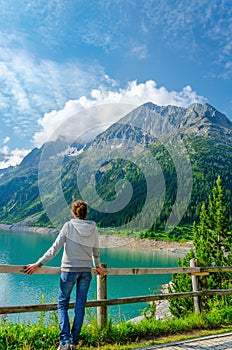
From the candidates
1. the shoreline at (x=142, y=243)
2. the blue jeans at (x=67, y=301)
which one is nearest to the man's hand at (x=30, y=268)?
the blue jeans at (x=67, y=301)

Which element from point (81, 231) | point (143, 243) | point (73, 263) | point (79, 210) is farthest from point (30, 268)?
point (143, 243)

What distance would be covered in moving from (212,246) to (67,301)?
45.8 ft

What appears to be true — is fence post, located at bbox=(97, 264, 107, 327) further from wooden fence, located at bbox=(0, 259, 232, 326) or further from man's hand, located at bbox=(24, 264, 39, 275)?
man's hand, located at bbox=(24, 264, 39, 275)

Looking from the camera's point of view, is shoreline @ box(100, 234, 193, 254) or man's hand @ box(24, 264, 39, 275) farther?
shoreline @ box(100, 234, 193, 254)

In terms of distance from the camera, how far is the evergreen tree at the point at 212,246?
1449 centimetres

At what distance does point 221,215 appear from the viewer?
18.1m

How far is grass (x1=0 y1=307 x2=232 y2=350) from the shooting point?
15.8ft

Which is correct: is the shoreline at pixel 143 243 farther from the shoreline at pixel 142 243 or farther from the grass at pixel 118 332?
the grass at pixel 118 332

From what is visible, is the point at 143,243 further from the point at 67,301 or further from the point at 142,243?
the point at 67,301

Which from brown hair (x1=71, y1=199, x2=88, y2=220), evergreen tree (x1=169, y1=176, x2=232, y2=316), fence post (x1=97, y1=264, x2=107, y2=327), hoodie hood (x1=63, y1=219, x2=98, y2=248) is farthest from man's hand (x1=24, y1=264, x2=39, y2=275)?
evergreen tree (x1=169, y1=176, x2=232, y2=316)

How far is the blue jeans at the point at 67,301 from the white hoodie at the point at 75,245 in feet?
0.36

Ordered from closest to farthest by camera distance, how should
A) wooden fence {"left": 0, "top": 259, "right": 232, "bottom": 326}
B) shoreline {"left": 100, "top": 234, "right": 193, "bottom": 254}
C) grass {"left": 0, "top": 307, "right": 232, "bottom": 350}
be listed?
wooden fence {"left": 0, "top": 259, "right": 232, "bottom": 326} → grass {"left": 0, "top": 307, "right": 232, "bottom": 350} → shoreline {"left": 100, "top": 234, "right": 193, "bottom": 254}

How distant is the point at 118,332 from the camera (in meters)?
5.62

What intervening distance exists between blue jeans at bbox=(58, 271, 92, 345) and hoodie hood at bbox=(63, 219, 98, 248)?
1.46 feet
